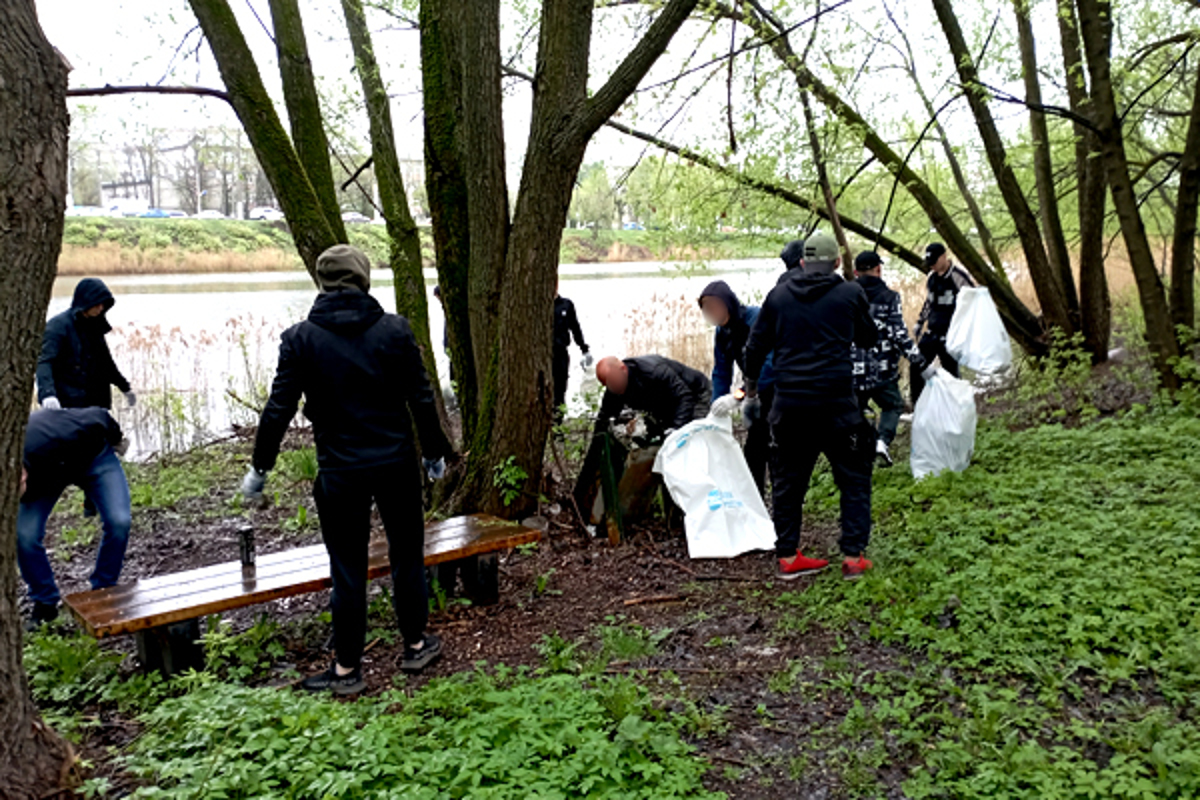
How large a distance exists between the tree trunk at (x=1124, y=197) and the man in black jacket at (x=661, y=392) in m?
3.97

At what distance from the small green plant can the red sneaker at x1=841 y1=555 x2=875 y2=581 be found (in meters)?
1.96

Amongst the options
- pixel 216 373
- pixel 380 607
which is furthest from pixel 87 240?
pixel 380 607

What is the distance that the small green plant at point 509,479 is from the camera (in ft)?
17.3

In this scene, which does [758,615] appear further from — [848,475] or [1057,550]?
[1057,550]

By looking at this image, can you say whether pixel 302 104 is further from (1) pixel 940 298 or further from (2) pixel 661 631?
(1) pixel 940 298

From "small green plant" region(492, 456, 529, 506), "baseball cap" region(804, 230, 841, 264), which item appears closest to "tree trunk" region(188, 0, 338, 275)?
"small green plant" region(492, 456, 529, 506)

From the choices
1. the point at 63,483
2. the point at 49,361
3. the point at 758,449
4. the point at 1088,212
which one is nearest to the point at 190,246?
the point at 49,361

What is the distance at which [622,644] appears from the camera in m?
3.74

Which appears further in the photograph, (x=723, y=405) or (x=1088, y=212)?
(x=1088, y=212)

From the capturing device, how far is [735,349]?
217 inches

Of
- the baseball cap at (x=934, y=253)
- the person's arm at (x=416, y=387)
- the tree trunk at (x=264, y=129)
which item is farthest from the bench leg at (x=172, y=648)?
the baseball cap at (x=934, y=253)

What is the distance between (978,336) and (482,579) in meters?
4.38

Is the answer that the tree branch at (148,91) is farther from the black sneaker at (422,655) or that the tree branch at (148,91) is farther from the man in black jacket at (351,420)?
the black sneaker at (422,655)

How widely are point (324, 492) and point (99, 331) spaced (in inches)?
112
